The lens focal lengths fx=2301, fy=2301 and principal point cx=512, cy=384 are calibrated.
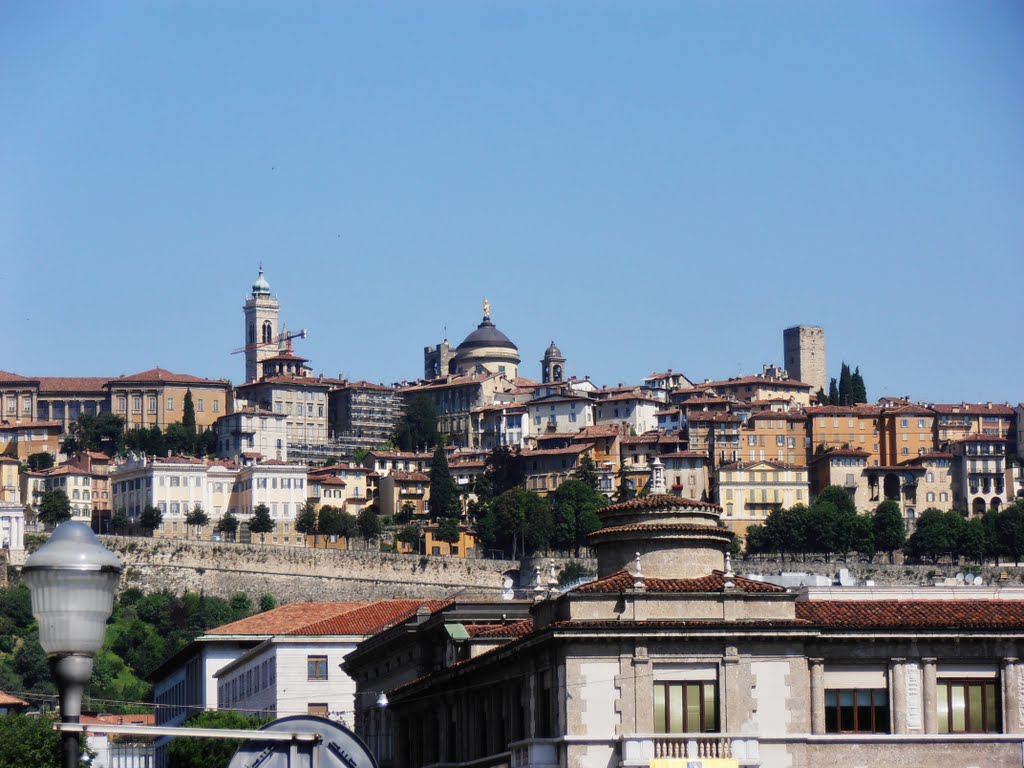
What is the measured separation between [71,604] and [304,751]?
109 cm

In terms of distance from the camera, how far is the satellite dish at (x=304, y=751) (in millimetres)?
8984

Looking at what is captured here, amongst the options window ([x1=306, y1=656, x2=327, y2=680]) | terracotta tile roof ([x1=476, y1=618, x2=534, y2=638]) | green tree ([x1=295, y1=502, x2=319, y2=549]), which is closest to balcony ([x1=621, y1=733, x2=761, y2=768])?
terracotta tile roof ([x1=476, y1=618, x2=534, y2=638])

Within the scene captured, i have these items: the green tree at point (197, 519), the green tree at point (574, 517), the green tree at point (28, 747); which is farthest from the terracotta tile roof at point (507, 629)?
the green tree at point (197, 519)

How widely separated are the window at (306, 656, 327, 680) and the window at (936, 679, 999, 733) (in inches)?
1242

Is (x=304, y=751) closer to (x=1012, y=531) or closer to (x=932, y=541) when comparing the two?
Answer: (x=932, y=541)

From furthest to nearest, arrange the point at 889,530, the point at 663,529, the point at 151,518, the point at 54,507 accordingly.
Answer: the point at 151,518, the point at 889,530, the point at 54,507, the point at 663,529

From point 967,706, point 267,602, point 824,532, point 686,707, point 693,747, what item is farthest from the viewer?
point 824,532

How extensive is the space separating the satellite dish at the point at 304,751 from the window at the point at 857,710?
25662 millimetres

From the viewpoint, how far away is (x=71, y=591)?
29.7 ft

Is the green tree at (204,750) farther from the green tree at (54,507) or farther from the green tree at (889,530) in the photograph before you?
the green tree at (889,530)

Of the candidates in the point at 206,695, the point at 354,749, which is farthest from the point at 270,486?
the point at 354,749

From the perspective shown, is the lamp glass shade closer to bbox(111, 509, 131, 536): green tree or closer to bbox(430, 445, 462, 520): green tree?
bbox(430, 445, 462, 520): green tree

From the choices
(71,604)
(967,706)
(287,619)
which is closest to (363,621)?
(287,619)

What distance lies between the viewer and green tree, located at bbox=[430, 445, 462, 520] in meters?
194
